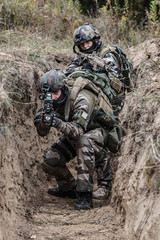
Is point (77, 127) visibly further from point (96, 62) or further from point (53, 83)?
point (96, 62)

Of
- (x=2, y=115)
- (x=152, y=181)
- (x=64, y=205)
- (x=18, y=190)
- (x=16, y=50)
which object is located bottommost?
(x=64, y=205)

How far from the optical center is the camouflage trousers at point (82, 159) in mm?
5152

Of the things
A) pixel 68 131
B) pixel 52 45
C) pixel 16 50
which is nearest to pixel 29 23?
pixel 52 45

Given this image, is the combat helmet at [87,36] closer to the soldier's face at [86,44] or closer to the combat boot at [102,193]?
the soldier's face at [86,44]

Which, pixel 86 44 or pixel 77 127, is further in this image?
pixel 86 44

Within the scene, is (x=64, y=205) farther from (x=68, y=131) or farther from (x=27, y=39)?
(x=27, y=39)

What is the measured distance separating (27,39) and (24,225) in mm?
4435

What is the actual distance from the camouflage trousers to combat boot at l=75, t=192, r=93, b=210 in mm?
97

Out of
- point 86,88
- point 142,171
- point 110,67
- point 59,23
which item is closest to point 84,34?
point 110,67

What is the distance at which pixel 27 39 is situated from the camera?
304 inches

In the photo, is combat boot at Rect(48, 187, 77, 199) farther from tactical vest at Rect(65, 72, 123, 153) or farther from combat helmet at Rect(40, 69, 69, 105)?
combat helmet at Rect(40, 69, 69, 105)

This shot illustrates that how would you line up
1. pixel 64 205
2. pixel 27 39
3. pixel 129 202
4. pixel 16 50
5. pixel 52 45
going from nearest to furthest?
pixel 129 202 < pixel 64 205 < pixel 16 50 < pixel 27 39 < pixel 52 45

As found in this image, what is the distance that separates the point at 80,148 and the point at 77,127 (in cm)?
37

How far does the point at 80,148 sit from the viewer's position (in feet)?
17.1
